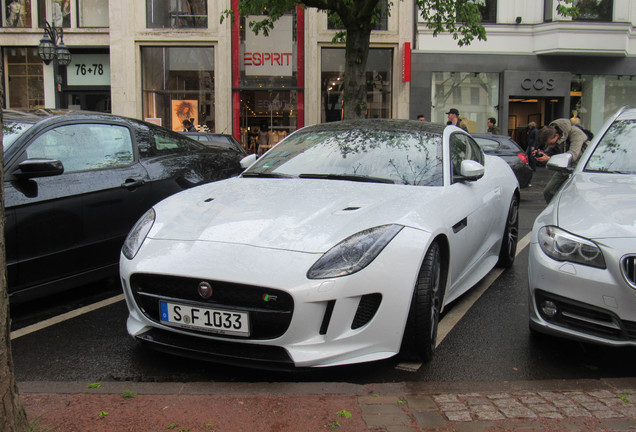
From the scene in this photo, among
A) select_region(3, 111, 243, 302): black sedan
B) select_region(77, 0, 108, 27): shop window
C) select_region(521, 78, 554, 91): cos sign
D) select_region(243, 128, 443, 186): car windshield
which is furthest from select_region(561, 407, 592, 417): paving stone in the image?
select_region(77, 0, 108, 27): shop window

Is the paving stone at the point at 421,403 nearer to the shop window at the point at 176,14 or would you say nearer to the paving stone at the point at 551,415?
the paving stone at the point at 551,415

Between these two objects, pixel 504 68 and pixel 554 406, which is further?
pixel 504 68

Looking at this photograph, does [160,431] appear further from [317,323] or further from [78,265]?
[78,265]

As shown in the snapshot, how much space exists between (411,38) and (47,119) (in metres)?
16.8

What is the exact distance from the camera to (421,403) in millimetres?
2682

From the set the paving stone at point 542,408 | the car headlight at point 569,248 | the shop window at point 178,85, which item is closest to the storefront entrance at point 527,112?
the shop window at point 178,85

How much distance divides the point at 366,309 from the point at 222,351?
773 mm

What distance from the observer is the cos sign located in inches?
765

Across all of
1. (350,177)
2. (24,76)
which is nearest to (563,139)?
(350,177)

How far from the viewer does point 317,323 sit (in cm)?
281

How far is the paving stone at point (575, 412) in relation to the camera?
2590 millimetres

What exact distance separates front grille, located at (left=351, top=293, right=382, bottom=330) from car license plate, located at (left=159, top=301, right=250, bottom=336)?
554mm

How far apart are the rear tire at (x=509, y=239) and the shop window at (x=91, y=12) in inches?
725

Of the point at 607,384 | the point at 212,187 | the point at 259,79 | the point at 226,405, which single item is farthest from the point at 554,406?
the point at 259,79
